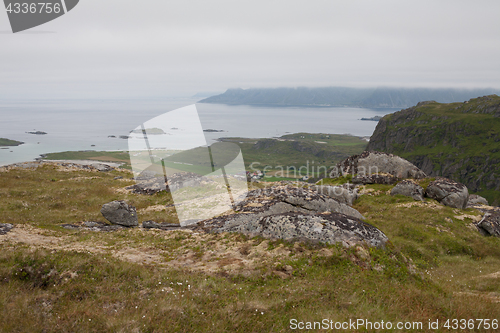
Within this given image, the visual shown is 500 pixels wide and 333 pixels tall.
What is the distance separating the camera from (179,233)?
57.2 ft

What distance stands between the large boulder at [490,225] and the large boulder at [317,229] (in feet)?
62.2

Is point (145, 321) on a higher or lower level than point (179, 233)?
higher

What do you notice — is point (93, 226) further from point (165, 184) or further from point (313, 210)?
point (313, 210)

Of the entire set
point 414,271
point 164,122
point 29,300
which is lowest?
point 414,271

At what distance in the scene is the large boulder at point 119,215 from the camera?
20281 mm

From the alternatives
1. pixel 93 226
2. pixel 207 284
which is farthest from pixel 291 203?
pixel 93 226

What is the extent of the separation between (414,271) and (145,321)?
468 inches

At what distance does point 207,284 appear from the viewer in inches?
399

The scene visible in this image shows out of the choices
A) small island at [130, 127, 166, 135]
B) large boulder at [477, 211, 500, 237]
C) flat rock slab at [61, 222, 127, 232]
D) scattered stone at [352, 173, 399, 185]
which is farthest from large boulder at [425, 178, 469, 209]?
flat rock slab at [61, 222, 127, 232]

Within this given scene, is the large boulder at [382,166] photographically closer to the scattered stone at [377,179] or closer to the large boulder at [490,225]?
the scattered stone at [377,179]

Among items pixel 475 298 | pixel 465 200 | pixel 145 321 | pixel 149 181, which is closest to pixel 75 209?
pixel 149 181

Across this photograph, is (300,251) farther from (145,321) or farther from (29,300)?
(29,300)

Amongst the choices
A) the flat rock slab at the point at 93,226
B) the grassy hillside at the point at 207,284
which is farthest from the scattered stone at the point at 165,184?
the grassy hillside at the point at 207,284

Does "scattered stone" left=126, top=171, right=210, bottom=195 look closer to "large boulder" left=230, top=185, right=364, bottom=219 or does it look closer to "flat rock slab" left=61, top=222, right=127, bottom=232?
"large boulder" left=230, top=185, right=364, bottom=219
